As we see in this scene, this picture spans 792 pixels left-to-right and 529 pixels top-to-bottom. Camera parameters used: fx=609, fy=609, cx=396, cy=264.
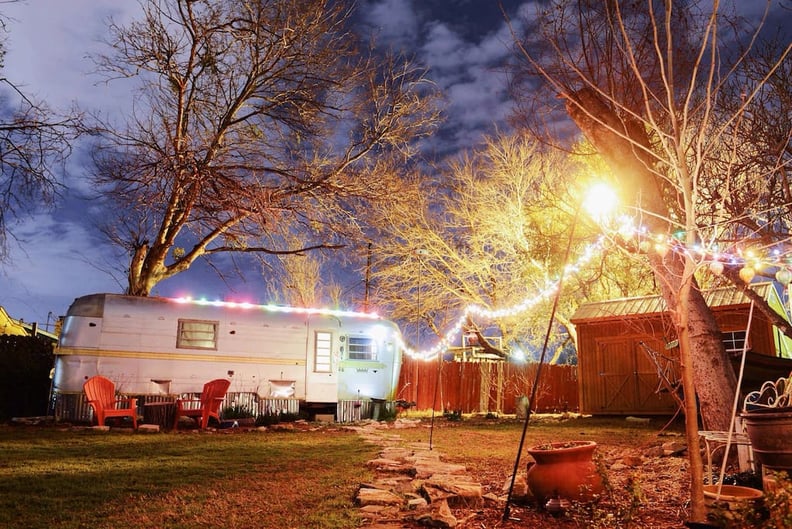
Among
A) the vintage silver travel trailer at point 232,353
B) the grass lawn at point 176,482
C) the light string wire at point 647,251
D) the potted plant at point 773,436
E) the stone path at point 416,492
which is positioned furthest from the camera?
the vintage silver travel trailer at point 232,353

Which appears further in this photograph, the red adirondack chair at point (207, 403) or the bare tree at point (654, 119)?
the red adirondack chair at point (207, 403)

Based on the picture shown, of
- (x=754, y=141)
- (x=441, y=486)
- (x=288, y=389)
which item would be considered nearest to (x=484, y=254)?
(x=288, y=389)

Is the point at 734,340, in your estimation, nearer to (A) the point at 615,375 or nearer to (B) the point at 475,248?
(A) the point at 615,375

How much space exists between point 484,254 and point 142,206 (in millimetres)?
12231

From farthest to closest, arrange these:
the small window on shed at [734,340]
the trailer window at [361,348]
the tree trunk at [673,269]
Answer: the trailer window at [361,348], the small window on shed at [734,340], the tree trunk at [673,269]

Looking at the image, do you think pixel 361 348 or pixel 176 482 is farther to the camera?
pixel 361 348

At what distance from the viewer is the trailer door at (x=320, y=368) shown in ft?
46.2

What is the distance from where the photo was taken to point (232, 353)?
13469 millimetres

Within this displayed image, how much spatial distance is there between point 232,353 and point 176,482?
25.0ft

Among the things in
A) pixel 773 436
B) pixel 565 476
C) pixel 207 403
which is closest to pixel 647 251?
pixel 773 436

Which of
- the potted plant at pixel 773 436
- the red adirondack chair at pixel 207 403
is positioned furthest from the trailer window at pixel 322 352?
the potted plant at pixel 773 436

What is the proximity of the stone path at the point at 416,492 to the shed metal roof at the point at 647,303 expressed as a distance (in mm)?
9066

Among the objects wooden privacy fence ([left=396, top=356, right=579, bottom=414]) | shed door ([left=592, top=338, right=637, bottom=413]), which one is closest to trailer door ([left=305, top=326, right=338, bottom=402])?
wooden privacy fence ([left=396, top=356, right=579, bottom=414])

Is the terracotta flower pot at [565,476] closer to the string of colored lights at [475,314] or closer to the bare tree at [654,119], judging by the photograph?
the bare tree at [654,119]
